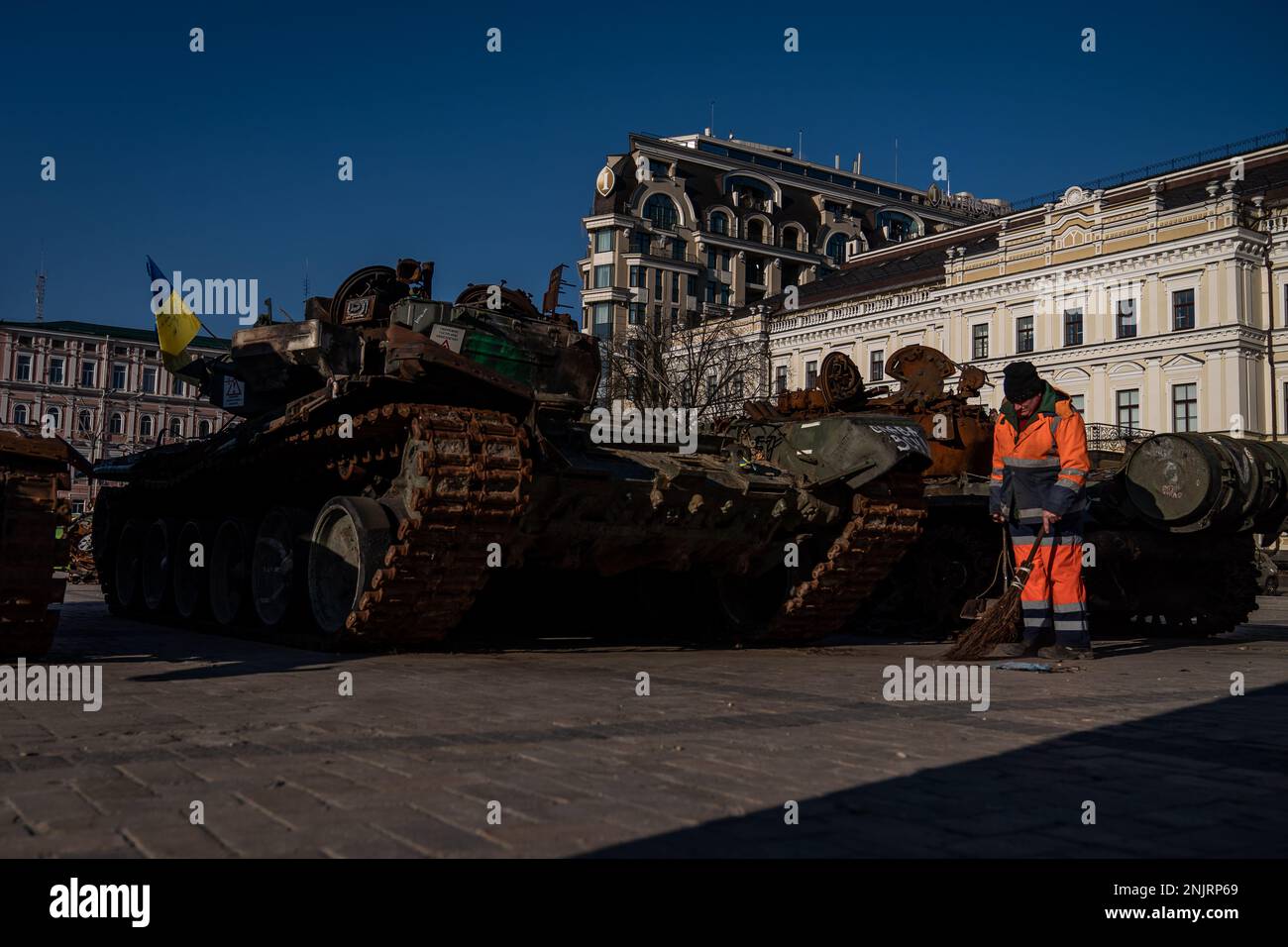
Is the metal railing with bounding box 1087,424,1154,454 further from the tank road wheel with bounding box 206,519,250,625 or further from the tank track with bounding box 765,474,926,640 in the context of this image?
the tank road wheel with bounding box 206,519,250,625

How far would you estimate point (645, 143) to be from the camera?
2963 inches

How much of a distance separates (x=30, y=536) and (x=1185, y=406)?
44120mm

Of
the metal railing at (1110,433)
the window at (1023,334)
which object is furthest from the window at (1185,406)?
the window at (1023,334)

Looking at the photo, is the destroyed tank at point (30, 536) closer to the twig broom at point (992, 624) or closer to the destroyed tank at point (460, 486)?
the destroyed tank at point (460, 486)

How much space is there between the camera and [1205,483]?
13102 millimetres

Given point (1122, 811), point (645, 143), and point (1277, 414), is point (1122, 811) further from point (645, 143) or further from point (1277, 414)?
point (645, 143)

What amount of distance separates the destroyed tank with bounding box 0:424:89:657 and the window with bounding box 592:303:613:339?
61.9 metres

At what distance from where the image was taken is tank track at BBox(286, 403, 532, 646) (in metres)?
9.23

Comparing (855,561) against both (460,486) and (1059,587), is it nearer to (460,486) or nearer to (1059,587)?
(1059,587)

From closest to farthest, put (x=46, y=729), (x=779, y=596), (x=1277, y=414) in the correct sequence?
1. (x=46, y=729)
2. (x=779, y=596)
3. (x=1277, y=414)

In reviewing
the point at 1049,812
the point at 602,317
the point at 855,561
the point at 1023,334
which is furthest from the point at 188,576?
the point at 602,317

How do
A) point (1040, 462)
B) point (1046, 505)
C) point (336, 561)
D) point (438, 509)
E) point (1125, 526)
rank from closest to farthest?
1. point (438, 509)
2. point (1046, 505)
3. point (1040, 462)
4. point (336, 561)
5. point (1125, 526)
